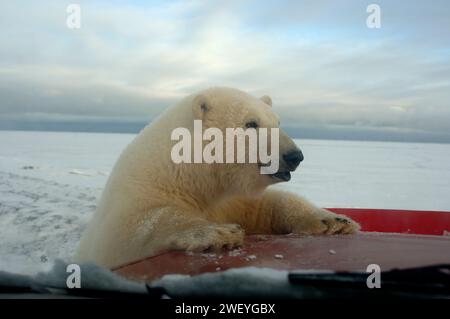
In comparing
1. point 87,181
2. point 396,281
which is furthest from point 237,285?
point 87,181

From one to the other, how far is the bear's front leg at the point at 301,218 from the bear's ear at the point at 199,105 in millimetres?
603

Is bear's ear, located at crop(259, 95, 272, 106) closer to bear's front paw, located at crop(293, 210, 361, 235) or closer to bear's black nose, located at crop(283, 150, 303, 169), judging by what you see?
bear's black nose, located at crop(283, 150, 303, 169)

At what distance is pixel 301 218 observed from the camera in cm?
213

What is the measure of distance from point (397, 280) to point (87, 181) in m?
2.93

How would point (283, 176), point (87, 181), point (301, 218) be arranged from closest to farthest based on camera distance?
point (283, 176) → point (301, 218) → point (87, 181)

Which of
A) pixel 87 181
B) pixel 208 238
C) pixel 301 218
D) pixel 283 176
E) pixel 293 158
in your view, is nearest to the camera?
pixel 208 238

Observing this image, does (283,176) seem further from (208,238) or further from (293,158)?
(208,238)

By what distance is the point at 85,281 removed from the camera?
3.61ft

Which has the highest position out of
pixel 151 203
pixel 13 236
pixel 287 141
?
pixel 287 141

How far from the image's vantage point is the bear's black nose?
6.18 ft

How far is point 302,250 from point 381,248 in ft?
0.80

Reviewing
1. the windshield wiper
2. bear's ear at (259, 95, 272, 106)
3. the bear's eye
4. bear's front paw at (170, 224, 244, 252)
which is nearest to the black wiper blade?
the windshield wiper
